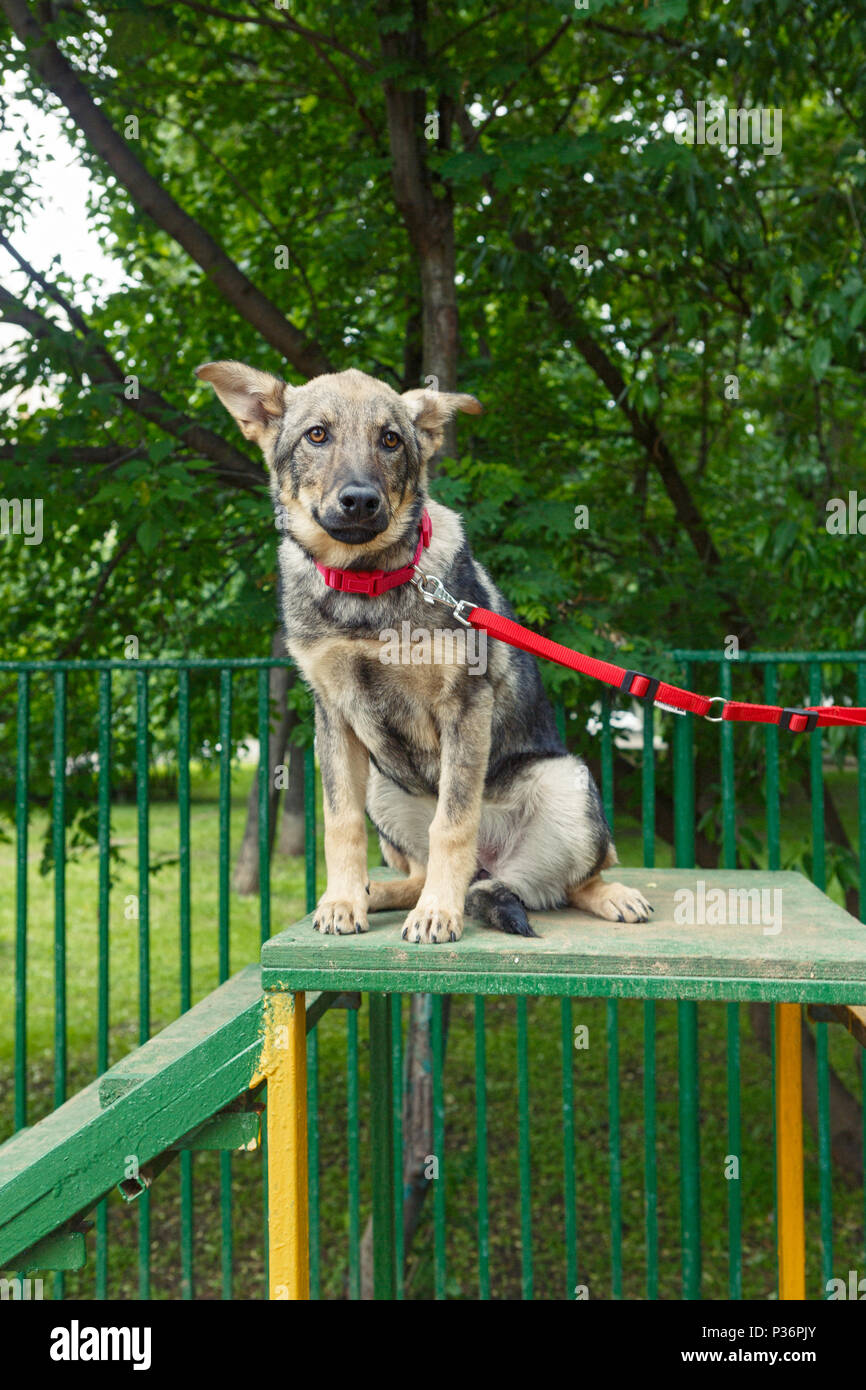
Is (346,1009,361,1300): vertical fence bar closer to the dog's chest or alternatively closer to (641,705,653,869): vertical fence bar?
(641,705,653,869): vertical fence bar

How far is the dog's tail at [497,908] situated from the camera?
2783mm

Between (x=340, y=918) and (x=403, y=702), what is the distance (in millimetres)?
584

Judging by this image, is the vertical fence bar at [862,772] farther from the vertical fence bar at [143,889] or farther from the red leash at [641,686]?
the vertical fence bar at [143,889]

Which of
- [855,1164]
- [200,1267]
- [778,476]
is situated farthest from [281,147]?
[855,1164]

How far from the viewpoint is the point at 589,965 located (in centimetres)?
252

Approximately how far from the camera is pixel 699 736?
6246mm

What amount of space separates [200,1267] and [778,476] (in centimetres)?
697

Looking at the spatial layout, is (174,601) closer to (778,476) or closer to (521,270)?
(521,270)

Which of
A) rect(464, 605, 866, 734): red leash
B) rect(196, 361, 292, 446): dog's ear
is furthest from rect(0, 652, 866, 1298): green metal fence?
rect(196, 361, 292, 446): dog's ear

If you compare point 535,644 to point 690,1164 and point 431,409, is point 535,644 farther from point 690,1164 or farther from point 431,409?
point 690,1164

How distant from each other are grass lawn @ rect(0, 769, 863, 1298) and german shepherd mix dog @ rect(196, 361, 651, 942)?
4.36 feet

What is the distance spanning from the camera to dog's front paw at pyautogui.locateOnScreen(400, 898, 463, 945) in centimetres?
263

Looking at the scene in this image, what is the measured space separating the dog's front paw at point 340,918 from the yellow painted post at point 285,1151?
0.19m

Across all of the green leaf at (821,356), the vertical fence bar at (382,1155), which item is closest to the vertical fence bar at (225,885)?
the vertical fence bar at (382,1155)
